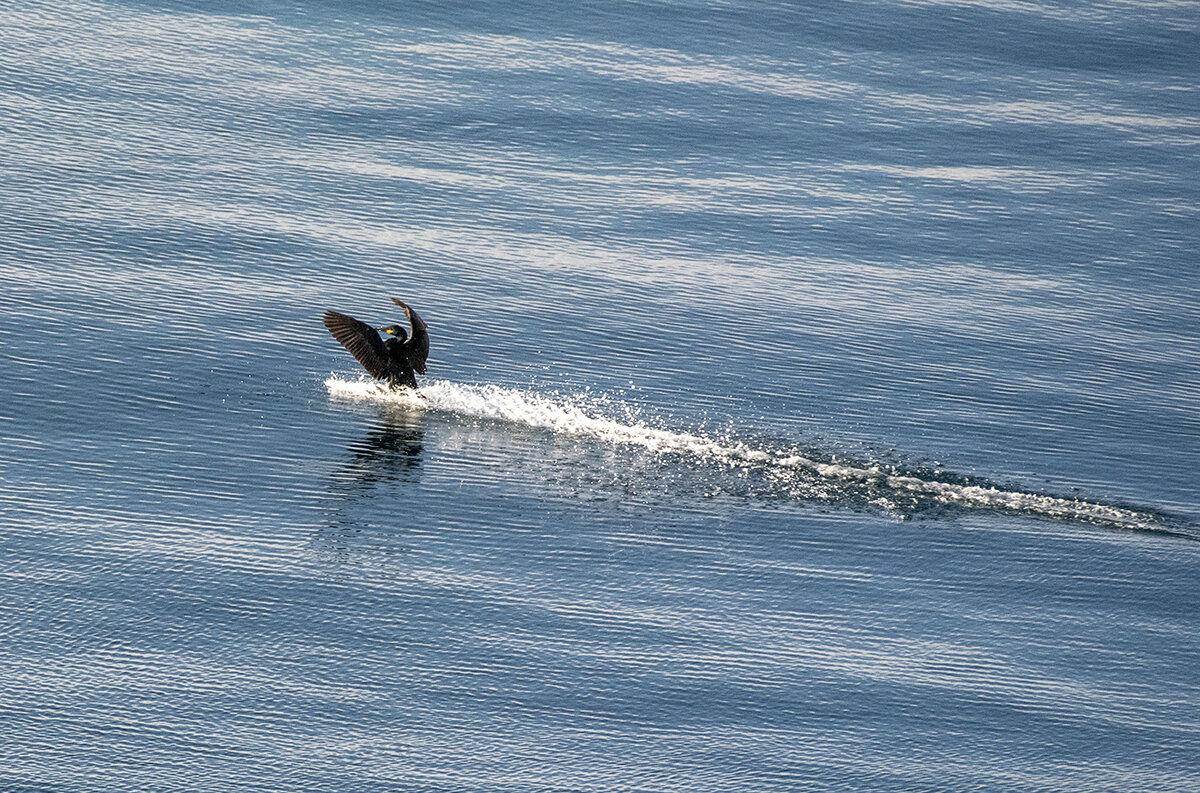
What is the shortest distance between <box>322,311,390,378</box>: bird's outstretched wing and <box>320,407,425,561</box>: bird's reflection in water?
0.67 m

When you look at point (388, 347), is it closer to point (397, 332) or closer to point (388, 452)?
point (397, 332)

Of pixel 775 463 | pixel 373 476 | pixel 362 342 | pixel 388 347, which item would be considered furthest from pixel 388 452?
pixel 775 463

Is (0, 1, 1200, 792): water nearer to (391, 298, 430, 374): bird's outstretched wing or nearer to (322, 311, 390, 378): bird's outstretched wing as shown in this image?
(322, 311, 390, 378): bird's outstretched wing

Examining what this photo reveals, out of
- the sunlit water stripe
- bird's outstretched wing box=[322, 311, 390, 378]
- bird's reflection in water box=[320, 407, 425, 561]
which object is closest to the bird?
bird's outstretched wing box=[322, 311, 390, 378]

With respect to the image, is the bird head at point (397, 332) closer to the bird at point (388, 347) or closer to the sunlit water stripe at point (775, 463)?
the bird at point (388, 347)

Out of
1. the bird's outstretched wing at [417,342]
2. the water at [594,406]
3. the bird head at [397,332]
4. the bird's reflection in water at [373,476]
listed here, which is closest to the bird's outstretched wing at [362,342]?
the bird head at [397,332]

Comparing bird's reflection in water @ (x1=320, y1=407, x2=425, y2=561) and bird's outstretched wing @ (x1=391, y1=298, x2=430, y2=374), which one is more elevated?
bird's outstretched wing @ (x1=391, y1=298, x2=430, y2=374)

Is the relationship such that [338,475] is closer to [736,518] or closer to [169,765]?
[736,518]

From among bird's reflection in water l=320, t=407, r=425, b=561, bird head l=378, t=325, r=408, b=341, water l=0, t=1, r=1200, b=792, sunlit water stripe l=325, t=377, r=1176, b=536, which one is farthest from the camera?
bird head l=378, t=325, r=408, b=341

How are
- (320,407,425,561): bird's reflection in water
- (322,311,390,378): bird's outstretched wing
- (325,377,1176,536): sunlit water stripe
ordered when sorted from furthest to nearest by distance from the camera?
(322,311,390,378): bird's outstretched wing → (325,377,1176,536): sunlit water stripe → (320,407,425,561): bird's reflection in water

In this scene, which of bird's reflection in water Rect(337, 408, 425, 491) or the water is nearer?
the water

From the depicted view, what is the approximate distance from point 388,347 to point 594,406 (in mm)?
3103

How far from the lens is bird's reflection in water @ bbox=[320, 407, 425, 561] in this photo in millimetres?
19953

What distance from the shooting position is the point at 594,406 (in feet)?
80.9
